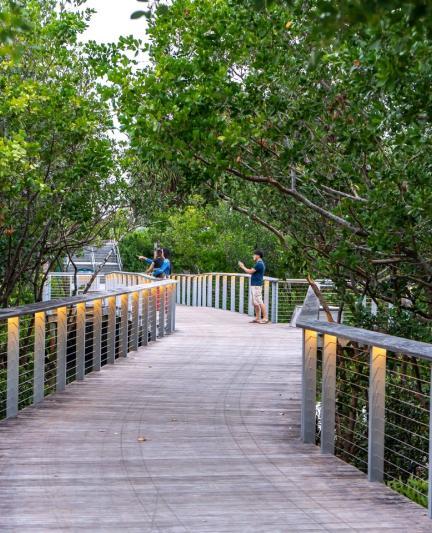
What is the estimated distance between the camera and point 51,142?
15398 millimetres

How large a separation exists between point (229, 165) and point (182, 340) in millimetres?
8622

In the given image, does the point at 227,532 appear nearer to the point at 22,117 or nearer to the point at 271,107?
the point at 271,107

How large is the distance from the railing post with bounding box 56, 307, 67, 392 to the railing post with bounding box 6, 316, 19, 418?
1.52 metres

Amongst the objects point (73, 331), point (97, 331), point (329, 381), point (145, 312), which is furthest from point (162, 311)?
point (329, 381)

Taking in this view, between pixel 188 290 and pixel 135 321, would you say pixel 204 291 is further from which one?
pixel 135 321

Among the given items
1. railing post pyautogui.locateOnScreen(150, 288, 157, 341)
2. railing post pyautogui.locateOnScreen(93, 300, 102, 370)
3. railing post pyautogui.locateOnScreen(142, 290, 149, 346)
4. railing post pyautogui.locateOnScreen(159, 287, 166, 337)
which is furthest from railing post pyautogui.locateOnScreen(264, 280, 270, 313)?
railing post pyautogui.locateOnScreen(93, 300, 102, 370)

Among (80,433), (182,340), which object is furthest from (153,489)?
(182,340)

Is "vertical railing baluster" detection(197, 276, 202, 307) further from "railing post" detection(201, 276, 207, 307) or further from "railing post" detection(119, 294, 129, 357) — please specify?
"railing post" detection(119, 294, 129, 357)

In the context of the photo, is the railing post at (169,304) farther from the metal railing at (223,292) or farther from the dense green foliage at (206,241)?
the dense green foliage at (206,241)

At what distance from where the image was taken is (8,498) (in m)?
6.09

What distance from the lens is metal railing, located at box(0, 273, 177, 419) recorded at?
9297 mm

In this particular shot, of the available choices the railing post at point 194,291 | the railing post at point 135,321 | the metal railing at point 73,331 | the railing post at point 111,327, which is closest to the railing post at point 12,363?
the metal railing at point 73,331

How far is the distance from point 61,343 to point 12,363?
1798 millimetres

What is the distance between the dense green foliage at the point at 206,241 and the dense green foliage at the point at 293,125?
25521mm
